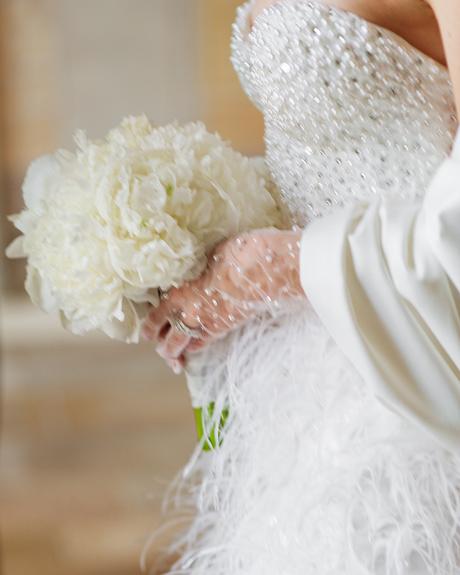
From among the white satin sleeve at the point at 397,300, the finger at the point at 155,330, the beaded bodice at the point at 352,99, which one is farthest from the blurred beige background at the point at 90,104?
the white satin sleeve at the point at 397,300

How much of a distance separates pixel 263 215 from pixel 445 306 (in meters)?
0.33

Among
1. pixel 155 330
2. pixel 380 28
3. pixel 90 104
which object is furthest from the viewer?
pixel 90 104

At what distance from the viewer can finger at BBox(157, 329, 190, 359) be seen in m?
1.23

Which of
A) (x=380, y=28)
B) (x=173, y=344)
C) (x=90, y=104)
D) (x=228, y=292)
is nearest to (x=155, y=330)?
(x=173, y=344)

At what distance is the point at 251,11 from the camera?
1.32 m

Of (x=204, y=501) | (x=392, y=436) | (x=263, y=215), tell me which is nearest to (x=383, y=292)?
(x=392, y=436)

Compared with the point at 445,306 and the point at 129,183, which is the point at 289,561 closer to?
the point at 445,306

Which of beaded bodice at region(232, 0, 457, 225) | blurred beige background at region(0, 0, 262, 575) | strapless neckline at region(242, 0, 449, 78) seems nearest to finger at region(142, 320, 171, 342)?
beaded bodice at region(232, 0, 457, 225)

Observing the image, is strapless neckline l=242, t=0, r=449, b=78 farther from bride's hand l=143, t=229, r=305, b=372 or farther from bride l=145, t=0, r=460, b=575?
bride's hand l=143, t=229, r=305, b=372

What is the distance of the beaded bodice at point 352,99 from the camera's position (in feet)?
3.67

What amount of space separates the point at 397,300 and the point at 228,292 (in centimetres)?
23

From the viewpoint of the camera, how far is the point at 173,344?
1246 millimetres

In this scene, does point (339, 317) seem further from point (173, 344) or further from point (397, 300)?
point (173, 344)

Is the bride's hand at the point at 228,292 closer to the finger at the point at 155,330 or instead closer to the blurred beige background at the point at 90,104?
the finger at the point at 155,330
